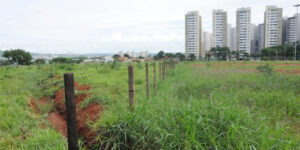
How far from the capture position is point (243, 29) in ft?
275

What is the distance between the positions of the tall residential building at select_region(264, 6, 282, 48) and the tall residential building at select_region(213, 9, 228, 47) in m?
15.5

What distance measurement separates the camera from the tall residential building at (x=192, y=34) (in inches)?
3366

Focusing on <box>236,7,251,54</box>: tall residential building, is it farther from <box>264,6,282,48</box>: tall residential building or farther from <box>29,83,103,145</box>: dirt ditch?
<box>29,83,103,145</box>: dirt ditch

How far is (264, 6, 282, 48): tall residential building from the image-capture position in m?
75.7

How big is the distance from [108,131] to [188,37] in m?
88.0

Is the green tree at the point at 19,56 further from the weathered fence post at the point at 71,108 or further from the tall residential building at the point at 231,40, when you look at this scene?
the tall residential building at the point at 231,40

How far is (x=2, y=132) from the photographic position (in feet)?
9.98

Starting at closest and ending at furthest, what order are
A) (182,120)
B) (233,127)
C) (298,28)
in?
(233,127)
(182,120)
(298,28)

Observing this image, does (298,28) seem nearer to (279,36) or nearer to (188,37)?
(279,36)

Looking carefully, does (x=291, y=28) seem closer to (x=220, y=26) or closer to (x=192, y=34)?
(x=220, y=26)

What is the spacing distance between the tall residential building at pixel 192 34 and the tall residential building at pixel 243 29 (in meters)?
16.2

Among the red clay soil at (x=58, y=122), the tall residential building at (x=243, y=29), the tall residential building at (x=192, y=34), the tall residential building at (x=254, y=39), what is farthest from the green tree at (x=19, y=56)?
the tall residential building at (x=254, y=39)

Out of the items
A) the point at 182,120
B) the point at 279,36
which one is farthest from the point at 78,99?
the point at 279,36

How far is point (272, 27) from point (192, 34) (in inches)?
1195
